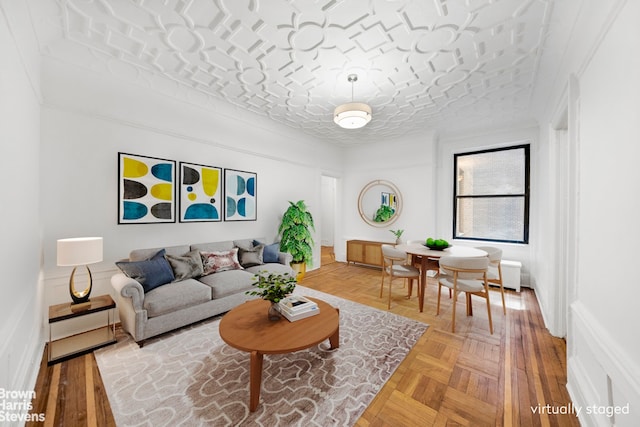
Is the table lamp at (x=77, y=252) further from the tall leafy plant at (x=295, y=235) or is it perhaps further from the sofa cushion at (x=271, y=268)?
the tall leafy plant at (x=295, y=235)

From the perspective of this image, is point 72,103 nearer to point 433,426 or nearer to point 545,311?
point 433,426

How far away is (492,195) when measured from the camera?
468cm

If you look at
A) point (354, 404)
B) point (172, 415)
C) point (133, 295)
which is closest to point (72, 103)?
point (133, 295)

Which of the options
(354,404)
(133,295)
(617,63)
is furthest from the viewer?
(133,295)

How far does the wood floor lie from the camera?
160 cm

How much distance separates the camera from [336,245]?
257 inches

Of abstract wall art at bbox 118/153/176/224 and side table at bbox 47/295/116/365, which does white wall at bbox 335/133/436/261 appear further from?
side table at bbox 47/295/116/365

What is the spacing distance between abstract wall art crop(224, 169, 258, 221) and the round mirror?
2832 millimetres

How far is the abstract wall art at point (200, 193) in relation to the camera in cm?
348

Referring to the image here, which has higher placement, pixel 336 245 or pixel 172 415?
pixel 336 245

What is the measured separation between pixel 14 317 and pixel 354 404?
2.40 meters

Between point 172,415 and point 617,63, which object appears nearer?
point 617,63

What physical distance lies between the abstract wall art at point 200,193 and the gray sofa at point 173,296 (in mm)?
472

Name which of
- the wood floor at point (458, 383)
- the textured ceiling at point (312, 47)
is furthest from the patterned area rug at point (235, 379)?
the textured ceiling at point (312, 47)
